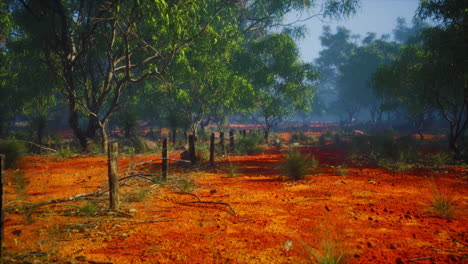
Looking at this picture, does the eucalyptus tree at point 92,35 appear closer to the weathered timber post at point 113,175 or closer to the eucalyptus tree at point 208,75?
the eucalyptus tree at point 208,75

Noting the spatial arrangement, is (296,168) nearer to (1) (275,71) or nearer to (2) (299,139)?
(1) (275,71)

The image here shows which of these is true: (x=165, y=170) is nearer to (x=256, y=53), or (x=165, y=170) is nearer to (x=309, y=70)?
(x=256, y=53)

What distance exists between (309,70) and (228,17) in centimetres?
949

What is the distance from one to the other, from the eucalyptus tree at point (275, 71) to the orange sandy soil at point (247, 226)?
15400 millimetres

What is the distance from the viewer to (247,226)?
14.8 ft

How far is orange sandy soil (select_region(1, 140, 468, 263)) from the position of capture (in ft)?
11.3

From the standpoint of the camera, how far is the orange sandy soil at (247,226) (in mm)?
3449

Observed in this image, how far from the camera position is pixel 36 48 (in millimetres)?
12562

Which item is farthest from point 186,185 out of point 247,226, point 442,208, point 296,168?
point 442,208

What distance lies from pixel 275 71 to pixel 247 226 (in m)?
19.0

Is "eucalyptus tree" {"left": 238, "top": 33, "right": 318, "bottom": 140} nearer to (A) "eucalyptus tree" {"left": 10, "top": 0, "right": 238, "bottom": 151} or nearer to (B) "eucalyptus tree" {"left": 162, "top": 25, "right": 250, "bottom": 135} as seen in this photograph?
(B) "eucalyptus tree" {"left": 162, "top": 25, "right": 250, "bottom": 135}

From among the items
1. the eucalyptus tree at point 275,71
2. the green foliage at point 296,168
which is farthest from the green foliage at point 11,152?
the eucalyptus tree at point 275,71

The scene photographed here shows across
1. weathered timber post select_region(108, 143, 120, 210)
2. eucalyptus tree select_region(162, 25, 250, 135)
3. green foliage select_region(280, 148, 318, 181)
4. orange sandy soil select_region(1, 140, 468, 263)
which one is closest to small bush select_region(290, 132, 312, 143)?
eucalyptus tree select_region(162, 25, 250, 135)

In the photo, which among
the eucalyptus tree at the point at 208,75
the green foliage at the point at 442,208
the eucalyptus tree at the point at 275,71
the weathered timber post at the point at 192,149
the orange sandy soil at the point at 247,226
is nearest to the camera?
the orange sandy soil at the point at 247,226
